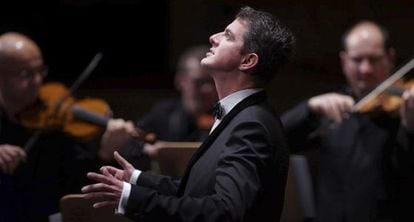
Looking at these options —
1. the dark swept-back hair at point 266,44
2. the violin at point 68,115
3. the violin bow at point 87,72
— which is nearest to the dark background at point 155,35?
the violin bow at point 87,72

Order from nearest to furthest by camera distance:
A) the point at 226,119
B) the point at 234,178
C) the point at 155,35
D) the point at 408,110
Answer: the point at 234,178
the point at 226,119
the point at 408,110
the point at 155,35

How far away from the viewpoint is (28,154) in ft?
10.4

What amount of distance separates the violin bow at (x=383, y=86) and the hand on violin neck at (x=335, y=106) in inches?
0.8

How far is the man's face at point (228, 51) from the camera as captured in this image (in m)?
2.06

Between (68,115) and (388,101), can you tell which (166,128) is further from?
(388,101)

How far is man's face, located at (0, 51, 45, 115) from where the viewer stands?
125 inches

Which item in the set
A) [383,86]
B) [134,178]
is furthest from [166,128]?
[134,178]

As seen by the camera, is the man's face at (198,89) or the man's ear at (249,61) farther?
the man's face at (198,89)

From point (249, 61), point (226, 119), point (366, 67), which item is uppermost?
point (249, 61)

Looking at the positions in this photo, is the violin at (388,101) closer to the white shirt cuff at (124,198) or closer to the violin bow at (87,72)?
the violin bow at (87,72)

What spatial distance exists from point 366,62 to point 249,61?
1.05 m

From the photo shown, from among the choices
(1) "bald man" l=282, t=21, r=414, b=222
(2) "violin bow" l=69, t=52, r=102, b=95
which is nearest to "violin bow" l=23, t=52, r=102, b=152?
(2) "violin bow" l=69, t=52, r=102, b=95

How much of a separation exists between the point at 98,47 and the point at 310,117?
1445 millimetres

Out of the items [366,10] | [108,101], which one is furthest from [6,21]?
[366,10]
